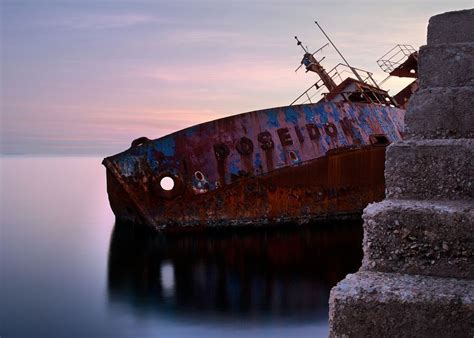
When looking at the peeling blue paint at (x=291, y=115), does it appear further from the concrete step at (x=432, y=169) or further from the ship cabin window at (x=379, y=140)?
the concrete step at (x=432, y=169)

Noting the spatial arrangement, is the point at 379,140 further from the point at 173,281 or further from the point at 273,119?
the point at 173,281

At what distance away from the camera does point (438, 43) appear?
231 cm

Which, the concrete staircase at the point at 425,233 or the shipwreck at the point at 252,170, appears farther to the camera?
the shipwreck at the point at 252,170

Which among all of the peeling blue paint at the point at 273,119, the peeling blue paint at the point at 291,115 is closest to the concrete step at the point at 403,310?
the peeling blue paint at the point at 273,119

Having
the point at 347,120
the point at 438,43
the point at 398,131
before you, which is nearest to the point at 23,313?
the point at 438,43

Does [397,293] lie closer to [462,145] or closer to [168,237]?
[462,145]

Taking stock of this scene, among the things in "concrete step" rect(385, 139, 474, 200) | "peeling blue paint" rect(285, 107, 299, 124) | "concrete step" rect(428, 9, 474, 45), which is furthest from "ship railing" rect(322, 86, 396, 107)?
"concrete step" rect(385, 139, 474, 200)

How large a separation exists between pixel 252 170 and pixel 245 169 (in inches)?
5.0

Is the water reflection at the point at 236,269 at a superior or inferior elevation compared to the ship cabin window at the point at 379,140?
inferior

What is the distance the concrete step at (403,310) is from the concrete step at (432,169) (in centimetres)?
35

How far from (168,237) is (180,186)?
100 cm

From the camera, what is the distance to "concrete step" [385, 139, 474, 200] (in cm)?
178

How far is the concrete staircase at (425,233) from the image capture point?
1.47m

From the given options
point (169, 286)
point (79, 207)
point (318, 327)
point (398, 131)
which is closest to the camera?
point (318, 327)
